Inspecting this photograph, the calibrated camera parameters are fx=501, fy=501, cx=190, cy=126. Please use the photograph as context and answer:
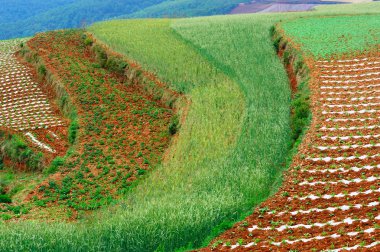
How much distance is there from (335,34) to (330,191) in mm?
23721

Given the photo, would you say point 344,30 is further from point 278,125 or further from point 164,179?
point 164,179

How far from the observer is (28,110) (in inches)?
1398

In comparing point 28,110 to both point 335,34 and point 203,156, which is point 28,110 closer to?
point 203,156

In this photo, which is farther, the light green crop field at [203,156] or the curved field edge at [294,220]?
the light green crop field at [203,156]

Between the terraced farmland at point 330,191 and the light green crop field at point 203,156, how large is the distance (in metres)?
1.13

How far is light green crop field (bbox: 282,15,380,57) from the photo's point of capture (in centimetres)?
3434

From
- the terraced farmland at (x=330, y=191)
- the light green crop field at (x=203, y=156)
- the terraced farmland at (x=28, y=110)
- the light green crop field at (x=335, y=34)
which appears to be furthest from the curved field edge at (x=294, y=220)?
the terraced farmland at (x=28, y=110)

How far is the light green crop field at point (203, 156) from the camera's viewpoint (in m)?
16.5

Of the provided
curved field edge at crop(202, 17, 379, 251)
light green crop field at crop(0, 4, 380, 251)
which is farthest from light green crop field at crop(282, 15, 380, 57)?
curved field edge at crop(202, 17, 379, 251)

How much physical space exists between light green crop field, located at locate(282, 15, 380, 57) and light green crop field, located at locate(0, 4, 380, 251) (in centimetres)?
261

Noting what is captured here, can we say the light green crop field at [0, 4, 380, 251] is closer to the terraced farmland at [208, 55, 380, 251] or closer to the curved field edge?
the curved field edge

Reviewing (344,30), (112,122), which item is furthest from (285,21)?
(112,122)

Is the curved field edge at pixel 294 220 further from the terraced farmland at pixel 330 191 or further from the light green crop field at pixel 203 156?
the light green crop field at pixel 203 156

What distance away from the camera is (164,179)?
21.6 meters
